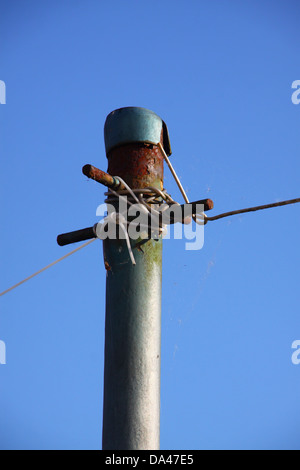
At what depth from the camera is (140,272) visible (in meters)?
2.61

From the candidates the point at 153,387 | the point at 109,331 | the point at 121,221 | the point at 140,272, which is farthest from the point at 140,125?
the point at 153,387

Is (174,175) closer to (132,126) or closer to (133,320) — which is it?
(132,126)

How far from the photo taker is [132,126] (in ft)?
9.14

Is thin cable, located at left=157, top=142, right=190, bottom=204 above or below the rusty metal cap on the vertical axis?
below

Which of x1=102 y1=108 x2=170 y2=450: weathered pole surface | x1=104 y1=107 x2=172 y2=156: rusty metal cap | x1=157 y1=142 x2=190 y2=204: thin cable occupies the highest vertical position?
x1=104 y1=107 x2=172 y2=156: rusty metal cap

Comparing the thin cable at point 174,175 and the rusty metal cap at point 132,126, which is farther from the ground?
the rusty metal cap at point 132,126

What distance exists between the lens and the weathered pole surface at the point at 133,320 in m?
2.46

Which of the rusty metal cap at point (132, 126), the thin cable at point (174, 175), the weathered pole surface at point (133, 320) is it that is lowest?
the weathered pole surface at point (133, 320)

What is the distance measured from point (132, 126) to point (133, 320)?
2.56 ft

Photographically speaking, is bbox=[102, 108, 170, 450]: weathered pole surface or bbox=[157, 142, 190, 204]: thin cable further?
bbox=[157, 142, 190, 204]: thin cable

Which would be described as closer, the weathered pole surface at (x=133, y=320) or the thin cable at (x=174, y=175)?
the weathered pole surface at (x=133, y=320)

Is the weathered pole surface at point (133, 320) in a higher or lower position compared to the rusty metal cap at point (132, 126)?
lower

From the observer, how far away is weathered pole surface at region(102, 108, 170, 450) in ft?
8.05
